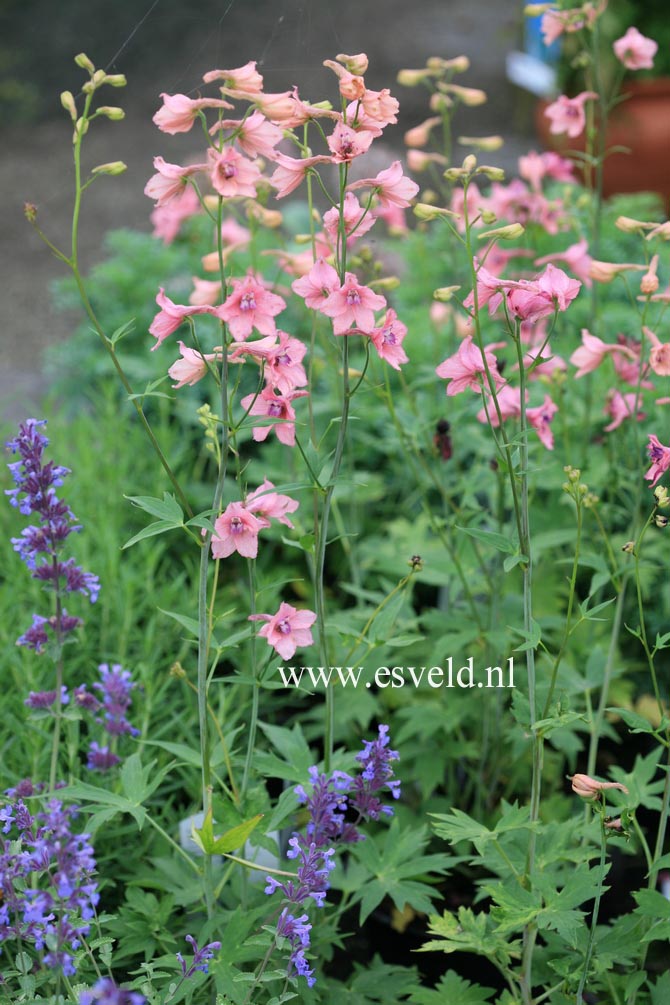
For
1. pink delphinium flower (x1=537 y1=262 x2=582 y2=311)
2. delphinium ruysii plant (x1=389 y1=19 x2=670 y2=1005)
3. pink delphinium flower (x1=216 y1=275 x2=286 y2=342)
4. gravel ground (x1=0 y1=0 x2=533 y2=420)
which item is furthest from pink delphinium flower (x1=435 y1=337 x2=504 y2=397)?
gravel ground (x1=0 y1=0 x2=533 y2=420)

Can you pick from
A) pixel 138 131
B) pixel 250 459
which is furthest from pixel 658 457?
pixel 138 131

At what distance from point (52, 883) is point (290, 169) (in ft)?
2.67

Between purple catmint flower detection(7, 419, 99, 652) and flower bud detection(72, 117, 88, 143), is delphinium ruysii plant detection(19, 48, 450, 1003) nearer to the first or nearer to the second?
flower bud detection(72, 117, 88, 143)

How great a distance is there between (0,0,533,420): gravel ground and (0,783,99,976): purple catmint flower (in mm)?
2277

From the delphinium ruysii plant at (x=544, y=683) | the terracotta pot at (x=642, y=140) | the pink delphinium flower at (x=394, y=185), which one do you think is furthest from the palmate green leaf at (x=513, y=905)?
the terracotta pot at (x=642, y=140)

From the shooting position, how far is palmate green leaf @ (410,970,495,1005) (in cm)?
142

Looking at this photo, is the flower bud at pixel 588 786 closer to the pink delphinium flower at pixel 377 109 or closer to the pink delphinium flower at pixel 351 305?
the pink delphinium flower at pixel 351 305

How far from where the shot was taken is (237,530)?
1.24 meters

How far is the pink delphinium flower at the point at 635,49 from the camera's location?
1.94m

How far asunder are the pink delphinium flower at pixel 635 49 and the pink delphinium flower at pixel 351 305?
41.6 inches

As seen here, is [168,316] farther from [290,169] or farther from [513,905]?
[513,905]

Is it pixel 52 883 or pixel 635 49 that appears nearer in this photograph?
pixel 52 883

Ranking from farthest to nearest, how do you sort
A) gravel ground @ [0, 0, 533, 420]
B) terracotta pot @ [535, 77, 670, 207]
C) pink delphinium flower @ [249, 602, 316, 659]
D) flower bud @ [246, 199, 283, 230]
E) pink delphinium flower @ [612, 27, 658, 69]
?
terracotta pot @ [535, 77, 670, 207] → gravel ground @ [0, 0, 533, 420] → pink delphinium flower @ [612, 27, 658, 69] → flower bud @ [246, 199, 283, 230] → pink delphinium flower @ [249, 602, 316, 659]

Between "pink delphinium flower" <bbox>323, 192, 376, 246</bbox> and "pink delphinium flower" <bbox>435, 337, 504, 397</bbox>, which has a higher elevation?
"pink delphinium flower" <bbox>323, 192, 376, 246</bbox>
